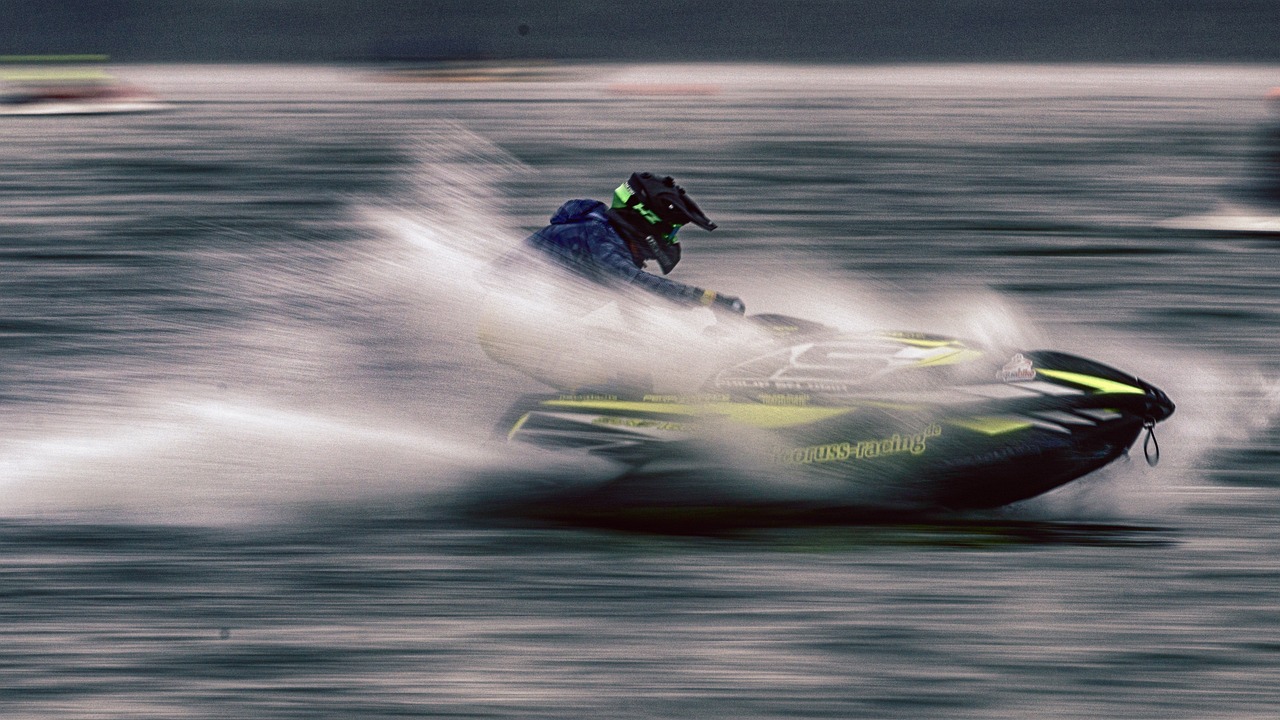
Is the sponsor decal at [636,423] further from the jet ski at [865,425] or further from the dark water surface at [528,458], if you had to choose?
the dark water surface at [528,458]

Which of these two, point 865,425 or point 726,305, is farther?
point 726,305

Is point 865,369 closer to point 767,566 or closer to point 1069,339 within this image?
point 767,566

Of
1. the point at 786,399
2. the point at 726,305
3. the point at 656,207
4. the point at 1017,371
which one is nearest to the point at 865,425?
the point at 786,399

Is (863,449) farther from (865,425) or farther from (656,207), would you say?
(656,207)

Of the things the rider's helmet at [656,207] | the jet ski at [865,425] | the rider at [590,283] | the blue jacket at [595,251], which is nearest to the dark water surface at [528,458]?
the jet ski at [865,425]

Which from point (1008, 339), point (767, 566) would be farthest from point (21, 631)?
point (1008, 339)

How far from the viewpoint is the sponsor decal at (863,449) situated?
6.37 meters

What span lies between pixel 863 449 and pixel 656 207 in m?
1.33

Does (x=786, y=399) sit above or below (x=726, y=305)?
below

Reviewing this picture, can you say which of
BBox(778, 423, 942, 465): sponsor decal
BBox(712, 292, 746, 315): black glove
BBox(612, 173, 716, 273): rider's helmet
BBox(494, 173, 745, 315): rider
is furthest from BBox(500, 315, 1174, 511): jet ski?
BBox(612, 173, 716, 273): rider's helmet

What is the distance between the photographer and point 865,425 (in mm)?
6410

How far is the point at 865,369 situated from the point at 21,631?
132 inches

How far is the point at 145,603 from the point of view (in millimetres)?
6051

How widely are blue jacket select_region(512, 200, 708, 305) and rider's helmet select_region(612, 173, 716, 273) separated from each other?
0.37 ft
